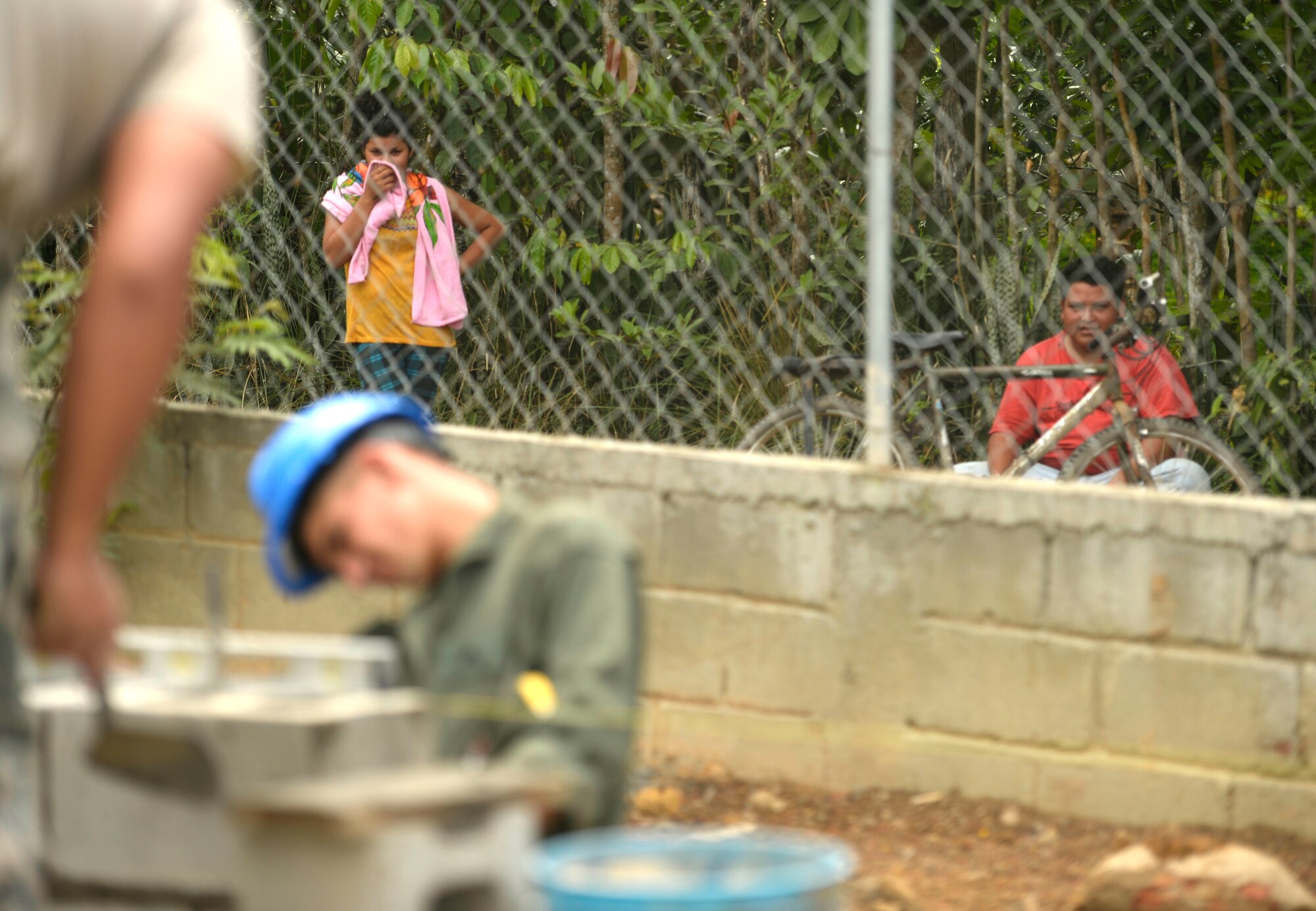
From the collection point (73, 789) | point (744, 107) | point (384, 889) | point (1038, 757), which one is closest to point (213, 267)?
point (744, 107)

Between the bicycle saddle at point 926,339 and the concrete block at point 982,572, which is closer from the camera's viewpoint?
the concrete block at point 982,572

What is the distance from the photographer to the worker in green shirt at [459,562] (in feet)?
6.93

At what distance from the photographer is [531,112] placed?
541cm

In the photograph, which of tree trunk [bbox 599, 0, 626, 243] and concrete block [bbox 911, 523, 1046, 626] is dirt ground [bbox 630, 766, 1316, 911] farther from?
tree trunk [bbox 599, 0, 626, 243]

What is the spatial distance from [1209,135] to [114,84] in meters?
3.79

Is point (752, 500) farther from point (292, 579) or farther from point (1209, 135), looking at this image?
point (292, 579)

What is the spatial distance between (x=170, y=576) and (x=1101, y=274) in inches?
120

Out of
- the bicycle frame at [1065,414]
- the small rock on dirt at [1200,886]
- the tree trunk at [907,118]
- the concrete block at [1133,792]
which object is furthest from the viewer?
the bicycle frame at [1065,414]

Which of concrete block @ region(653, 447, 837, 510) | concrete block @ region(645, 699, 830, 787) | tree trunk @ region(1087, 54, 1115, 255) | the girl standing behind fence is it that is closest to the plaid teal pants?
the girl standing behind fence

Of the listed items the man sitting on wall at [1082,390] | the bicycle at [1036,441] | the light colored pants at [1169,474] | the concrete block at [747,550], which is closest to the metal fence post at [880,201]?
the concrete block at [747,550]

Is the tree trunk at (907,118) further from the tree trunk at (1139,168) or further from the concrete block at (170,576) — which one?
the concrete block at (170,576)

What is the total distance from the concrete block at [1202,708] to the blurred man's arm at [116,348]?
303 cm

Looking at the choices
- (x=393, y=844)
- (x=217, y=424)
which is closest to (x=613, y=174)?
(x=217, y=424)

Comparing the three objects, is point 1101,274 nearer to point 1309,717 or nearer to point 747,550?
point 747,550
